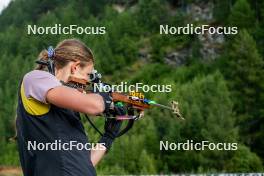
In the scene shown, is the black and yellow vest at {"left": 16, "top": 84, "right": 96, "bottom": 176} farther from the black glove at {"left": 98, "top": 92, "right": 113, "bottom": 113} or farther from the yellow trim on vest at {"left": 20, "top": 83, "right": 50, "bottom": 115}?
the black glove at {"left": 98, "top": 92, "right": 113, "bottom": 113}

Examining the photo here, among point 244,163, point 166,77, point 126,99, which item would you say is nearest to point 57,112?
point 126,99

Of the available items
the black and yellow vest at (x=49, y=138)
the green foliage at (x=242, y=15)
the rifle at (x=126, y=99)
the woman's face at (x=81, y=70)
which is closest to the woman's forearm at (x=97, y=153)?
the rifle at (x=126, y=99)

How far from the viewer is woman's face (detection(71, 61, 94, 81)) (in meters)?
3.34

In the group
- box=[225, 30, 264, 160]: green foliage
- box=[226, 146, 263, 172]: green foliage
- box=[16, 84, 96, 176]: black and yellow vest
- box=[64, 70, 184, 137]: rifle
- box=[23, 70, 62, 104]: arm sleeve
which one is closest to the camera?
box=[23, 70, 62, 104]: arm sleeve

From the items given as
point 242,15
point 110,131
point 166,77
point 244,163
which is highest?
point 242,15

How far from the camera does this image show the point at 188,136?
221 feet

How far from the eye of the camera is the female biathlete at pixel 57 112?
297 cm

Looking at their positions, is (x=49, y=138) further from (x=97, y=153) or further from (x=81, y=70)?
(x=97, y=153)

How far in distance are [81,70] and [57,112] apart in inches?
12.4

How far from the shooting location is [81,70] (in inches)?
132

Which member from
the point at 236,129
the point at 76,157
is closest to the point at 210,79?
the point at 236,129

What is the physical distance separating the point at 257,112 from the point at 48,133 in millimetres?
76319

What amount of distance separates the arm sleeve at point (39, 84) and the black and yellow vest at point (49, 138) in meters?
0.08

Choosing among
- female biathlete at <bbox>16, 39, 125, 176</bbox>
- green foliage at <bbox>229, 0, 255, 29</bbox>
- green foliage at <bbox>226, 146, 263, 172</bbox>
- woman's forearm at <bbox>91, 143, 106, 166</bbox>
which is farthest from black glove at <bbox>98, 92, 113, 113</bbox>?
green foliage at <bbox>229, 0, 255, 29</bbox>
